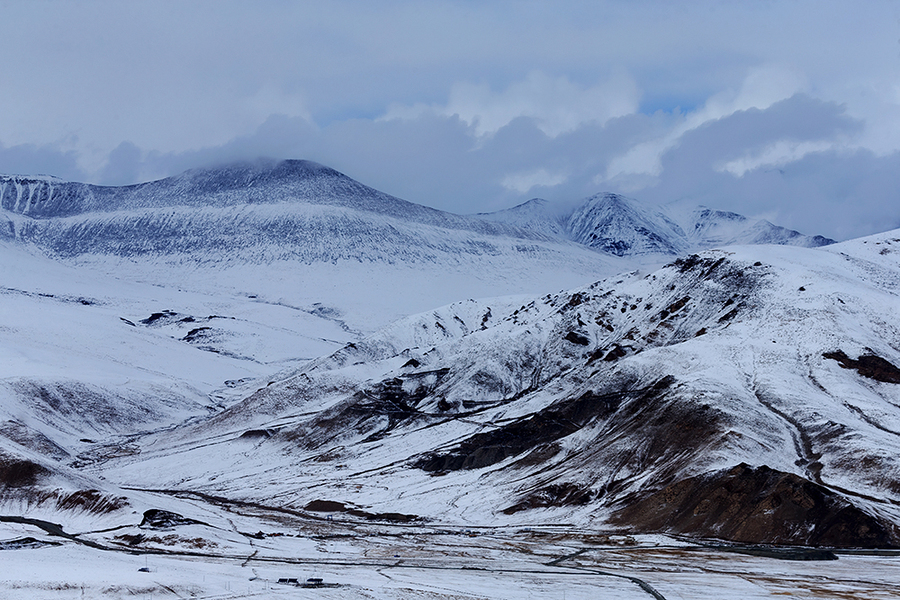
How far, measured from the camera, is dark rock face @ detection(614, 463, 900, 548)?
78.2 metres

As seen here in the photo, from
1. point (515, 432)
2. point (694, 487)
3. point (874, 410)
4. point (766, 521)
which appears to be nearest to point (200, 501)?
point (515, 432)

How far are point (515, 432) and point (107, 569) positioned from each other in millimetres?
84539

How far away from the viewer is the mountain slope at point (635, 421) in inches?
3629

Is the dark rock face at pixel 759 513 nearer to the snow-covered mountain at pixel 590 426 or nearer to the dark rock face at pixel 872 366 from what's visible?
the snow-covered mountain at pixel 590 426

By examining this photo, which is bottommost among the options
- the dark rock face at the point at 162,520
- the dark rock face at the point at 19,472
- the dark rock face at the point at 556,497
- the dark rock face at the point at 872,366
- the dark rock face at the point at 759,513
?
the dark rock face at the point at 19,472

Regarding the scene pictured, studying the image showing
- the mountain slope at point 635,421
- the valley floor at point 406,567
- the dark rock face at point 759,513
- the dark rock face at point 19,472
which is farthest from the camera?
the dark rock face at point 19,472

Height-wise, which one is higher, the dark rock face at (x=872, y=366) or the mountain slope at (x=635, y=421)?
the dark rock face at (x=872, y=366)

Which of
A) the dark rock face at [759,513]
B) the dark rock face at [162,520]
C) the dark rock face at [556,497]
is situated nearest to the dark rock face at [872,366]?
the dark rock face at [759,513]

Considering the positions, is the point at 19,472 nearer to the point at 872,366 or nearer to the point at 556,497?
the point at 556,497

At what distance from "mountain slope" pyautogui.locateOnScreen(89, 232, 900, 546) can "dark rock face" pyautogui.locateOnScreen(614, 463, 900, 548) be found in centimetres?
18

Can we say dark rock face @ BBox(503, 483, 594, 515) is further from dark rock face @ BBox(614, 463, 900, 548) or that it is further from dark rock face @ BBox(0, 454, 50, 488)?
dark rock face @ BBox(0, 454, 50, 488)

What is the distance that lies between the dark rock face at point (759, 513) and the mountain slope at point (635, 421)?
0.18 metres

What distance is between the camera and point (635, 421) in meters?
119

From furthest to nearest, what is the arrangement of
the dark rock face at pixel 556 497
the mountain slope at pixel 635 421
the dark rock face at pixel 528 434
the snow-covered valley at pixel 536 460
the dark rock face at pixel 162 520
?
the dark rock face at pixel 528 434 → the dark rock face at pixel 556 497 → the mountain slope at pixel 635 421 → the dark rock face at pixel 162 520 → the snow-covered valley at pixel 536 460
